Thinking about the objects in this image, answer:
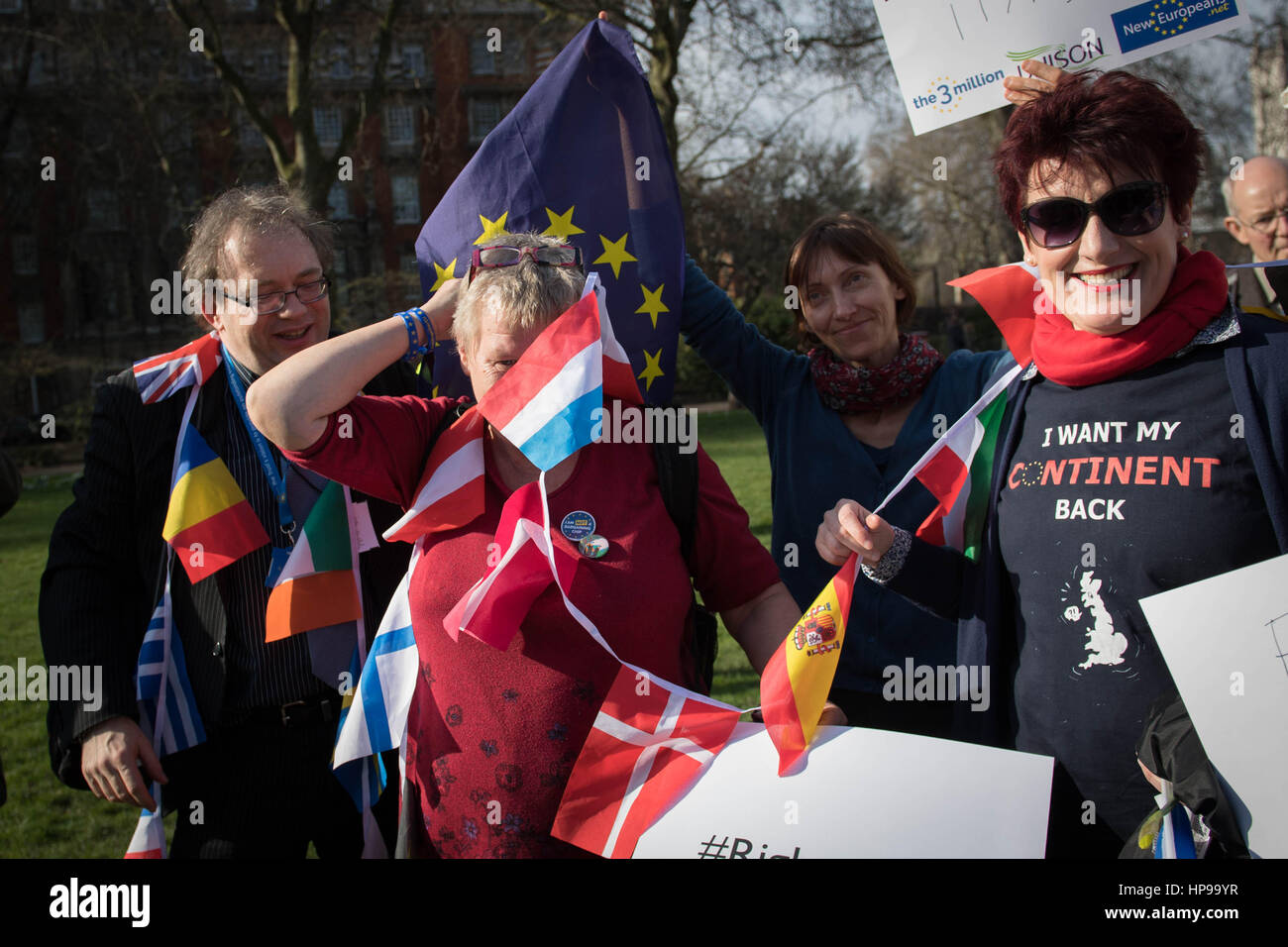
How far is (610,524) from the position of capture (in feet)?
7.06

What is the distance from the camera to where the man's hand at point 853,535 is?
2131 mm

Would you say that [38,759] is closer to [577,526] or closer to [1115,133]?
[577,526]

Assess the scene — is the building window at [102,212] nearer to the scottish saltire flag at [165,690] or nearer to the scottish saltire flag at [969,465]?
the scottish saltire flag at [165,690]

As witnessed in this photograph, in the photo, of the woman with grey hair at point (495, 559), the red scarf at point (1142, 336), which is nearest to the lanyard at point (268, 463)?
the woman with grey hair at point (495, 559)

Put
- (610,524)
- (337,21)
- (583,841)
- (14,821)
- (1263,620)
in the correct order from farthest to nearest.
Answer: (337,21) → (14,821) → (610,524) → (583,841) → (1263,620)

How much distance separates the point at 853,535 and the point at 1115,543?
50 centimetres

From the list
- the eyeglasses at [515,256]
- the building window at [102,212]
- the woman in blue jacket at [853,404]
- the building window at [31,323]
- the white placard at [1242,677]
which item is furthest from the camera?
the building window at [31,323]

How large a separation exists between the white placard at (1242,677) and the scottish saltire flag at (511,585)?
114 cm

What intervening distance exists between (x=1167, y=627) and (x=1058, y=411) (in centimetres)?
49

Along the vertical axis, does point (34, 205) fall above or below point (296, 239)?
above

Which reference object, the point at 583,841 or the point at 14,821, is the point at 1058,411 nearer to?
the point at 583,841

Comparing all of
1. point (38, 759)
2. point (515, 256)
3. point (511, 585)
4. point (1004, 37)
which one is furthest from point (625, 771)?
point (38, 759)

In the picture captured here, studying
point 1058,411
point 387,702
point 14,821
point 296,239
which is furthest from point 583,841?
point 14,821

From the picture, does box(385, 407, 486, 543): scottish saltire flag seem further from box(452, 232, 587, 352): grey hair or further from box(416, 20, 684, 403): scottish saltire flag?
box(416, 20, 684, 403): scottish saltire flag
